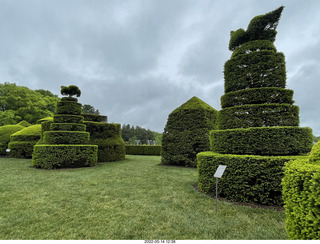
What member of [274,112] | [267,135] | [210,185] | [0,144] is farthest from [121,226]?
[0,144]

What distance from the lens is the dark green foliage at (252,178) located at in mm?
3789

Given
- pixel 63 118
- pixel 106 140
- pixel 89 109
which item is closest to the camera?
pixel 63 118

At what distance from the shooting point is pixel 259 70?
503 cm

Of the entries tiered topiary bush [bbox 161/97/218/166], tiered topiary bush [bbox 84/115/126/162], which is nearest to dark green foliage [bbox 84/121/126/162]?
tiered topiary bush [bbox 84/115/126/162]

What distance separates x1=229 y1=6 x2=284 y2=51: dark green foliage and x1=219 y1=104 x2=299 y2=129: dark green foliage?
258 cm

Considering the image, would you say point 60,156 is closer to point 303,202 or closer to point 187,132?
point 187,132

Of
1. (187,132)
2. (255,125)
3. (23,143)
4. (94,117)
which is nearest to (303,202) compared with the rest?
(255,125)

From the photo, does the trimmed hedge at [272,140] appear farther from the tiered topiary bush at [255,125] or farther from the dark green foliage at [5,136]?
the dark green foliage at [5,136]

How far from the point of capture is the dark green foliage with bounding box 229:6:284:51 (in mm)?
5133

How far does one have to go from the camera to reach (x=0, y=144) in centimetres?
1569

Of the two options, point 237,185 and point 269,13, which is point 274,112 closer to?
point 237,185

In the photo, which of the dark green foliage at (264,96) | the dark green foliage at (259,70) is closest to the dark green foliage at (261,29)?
the dark green foliage at (259,70)

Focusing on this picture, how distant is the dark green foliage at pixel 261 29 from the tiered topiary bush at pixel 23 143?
1725 centimetres

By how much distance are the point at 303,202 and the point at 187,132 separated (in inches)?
337
